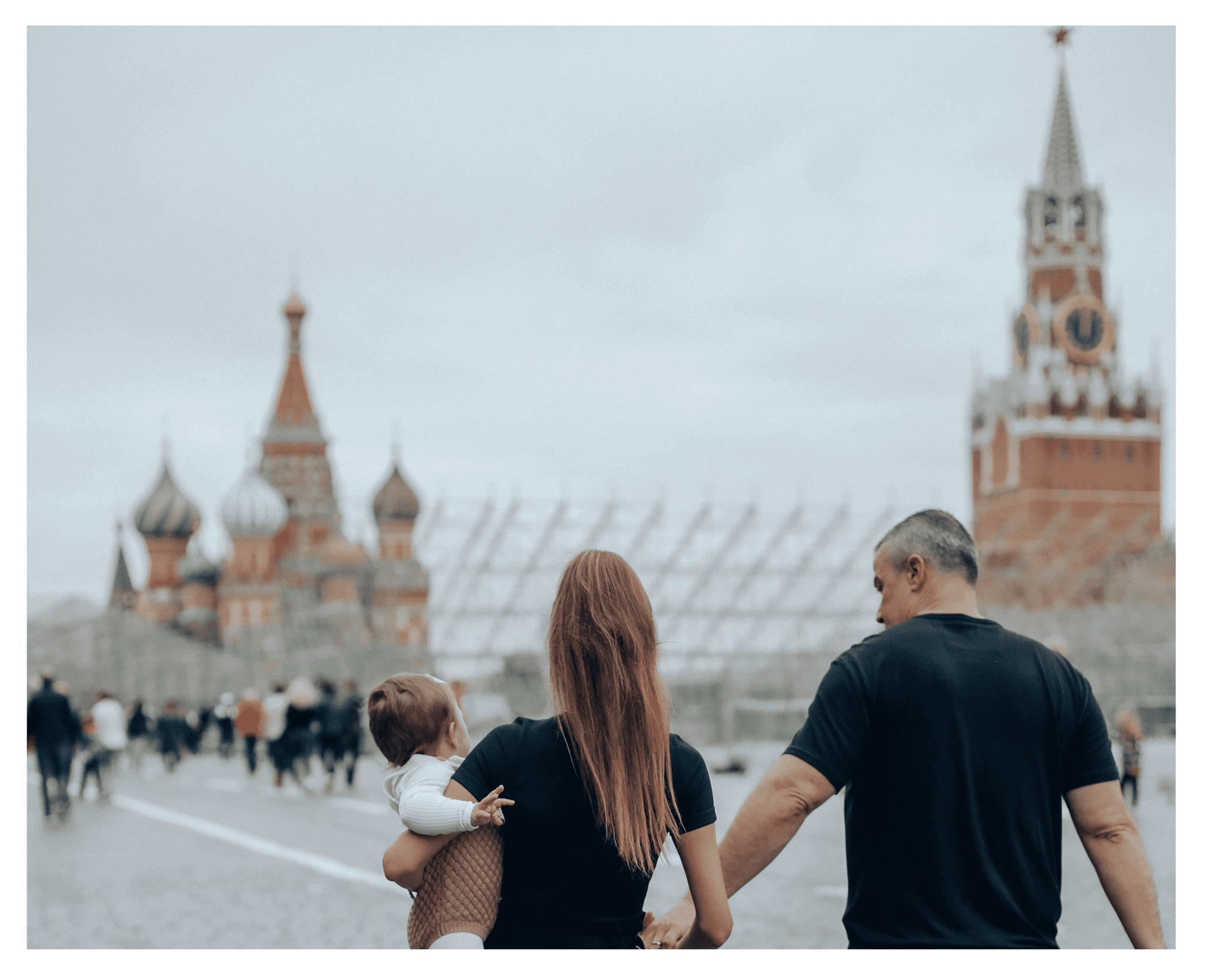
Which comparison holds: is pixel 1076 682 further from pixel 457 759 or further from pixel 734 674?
A: pixel 734 674

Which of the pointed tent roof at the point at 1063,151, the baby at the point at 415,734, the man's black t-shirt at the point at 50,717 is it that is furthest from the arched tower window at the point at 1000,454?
the baby at the point at 415,734

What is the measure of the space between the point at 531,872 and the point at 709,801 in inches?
12.0

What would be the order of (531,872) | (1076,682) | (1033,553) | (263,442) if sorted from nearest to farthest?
(531,872), (1076,682), (1033,553), (263,442)

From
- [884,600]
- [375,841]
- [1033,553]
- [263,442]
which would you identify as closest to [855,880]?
[884,600]

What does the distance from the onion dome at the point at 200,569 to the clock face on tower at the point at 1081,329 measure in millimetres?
34830

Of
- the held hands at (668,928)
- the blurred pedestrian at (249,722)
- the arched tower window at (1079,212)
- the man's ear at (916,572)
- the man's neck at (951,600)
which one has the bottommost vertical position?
the blurred pedestrian at (249,722)

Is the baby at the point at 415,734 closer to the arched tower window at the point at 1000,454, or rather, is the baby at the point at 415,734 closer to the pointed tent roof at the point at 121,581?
the pointed tent roof at the point at 121,581

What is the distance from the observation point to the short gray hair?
2.64 metres

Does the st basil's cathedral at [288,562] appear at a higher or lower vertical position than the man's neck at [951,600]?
lower

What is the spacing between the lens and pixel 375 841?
11031 millimetres

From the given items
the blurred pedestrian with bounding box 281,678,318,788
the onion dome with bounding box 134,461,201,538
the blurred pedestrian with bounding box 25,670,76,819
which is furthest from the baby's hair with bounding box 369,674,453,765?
the onion dome with bounding box 134,461,201,538

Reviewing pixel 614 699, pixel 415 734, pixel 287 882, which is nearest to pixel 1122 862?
pixel 614 699

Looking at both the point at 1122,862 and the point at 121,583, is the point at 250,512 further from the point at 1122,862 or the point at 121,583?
the point at 1122,862

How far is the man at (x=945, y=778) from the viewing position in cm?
247
